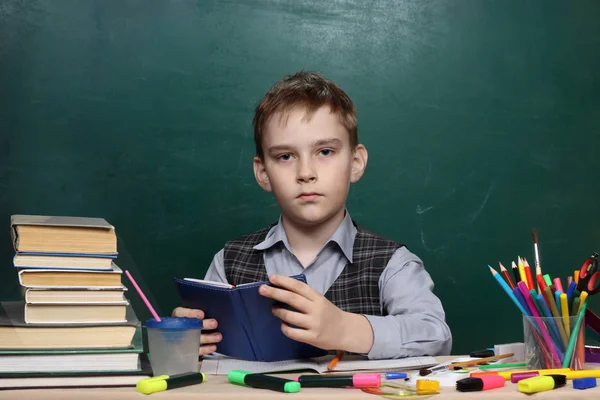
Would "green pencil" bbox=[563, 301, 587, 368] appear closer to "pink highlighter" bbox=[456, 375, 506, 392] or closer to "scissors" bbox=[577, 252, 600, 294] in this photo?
"scissors" bbox=[577, 252, 600, 294]

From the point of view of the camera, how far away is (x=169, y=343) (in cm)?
112

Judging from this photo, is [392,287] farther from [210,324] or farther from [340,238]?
[210,324]

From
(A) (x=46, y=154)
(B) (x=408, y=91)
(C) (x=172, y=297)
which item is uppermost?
(B) (x=408, y=91)

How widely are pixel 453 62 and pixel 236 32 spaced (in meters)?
0.84

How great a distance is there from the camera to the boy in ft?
5.56

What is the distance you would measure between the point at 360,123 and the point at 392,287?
124 centimetres

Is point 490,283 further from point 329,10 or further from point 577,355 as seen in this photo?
point 577,355

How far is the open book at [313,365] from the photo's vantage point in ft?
3.95

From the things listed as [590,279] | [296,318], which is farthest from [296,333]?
[590,279]

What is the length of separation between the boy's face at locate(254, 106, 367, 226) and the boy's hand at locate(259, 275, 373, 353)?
489 millimetres

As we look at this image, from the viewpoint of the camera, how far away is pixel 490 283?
2.88 m

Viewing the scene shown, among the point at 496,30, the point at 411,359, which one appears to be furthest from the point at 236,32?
the point at 411,359

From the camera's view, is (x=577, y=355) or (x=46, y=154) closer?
(x=577, y=355)

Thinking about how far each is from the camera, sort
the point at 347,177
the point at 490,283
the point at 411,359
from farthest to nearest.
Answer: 1. the point at 490,283
2. the point at 347,177
3. the point at 411,359
